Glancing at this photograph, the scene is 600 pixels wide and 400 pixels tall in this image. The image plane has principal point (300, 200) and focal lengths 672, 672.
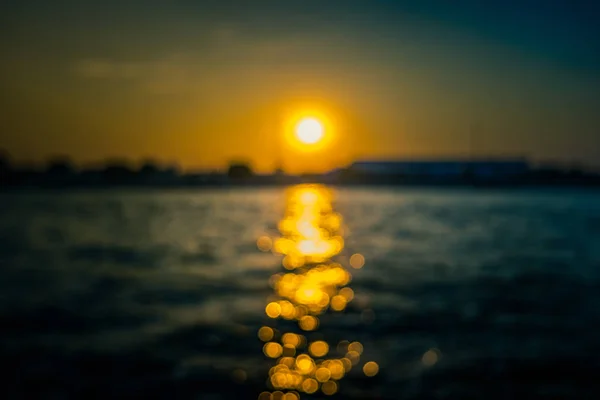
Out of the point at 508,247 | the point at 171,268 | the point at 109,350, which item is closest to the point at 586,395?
the point at 109,350

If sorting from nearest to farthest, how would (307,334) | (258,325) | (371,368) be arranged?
(371,368) → (307,334) → (258,325)

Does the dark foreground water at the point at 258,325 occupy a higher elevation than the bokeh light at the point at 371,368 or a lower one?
higher

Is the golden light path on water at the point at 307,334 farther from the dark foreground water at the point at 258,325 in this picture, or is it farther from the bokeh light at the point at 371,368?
the dark foreground water at the point at 258,325

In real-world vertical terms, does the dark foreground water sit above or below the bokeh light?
above

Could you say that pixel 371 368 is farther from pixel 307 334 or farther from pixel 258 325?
pixel 258 325

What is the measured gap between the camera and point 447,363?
12219mm

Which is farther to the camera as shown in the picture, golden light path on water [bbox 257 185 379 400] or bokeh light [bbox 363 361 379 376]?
bokeh light [bbox 363 361 379 376]

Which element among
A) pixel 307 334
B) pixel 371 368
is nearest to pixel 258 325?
pixel 307 334

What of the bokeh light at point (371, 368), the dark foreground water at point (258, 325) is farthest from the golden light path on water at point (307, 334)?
the dark foreground water at point (258, 325)

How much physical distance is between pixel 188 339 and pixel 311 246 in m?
25.9

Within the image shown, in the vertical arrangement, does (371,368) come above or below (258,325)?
below

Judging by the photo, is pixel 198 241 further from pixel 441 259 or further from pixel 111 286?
pixel 111 286

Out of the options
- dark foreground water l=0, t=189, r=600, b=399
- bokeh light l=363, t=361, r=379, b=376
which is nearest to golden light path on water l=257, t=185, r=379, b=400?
bokeh light l=363, t=361, r=379, b=376

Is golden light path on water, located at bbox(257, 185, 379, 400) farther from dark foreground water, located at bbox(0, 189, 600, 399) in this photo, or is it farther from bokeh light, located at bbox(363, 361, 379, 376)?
dark foreground water, located at bbox(0, 189, 600, 399)
